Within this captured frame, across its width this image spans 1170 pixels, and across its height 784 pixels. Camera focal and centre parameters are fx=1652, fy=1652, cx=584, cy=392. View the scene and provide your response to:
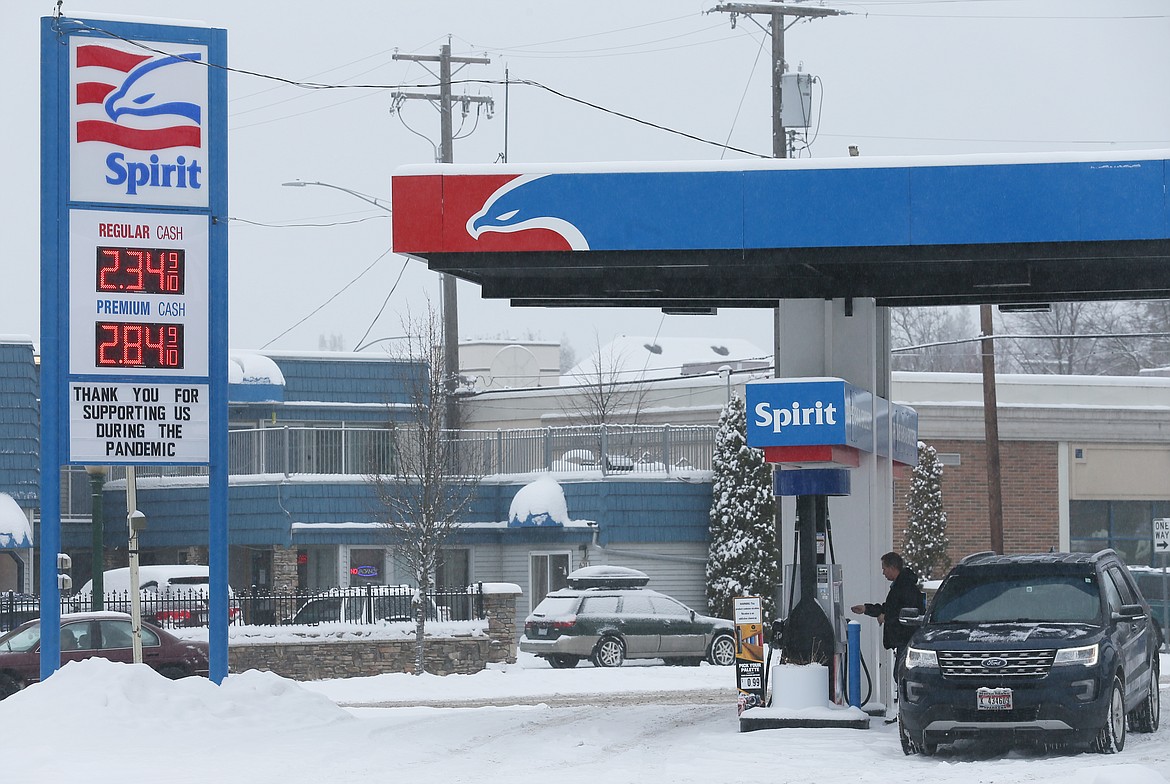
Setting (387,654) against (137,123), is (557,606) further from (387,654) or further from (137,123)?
(137,123)

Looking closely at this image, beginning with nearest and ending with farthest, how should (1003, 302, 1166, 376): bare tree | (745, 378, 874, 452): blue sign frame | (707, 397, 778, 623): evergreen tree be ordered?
(745, 378, 874, 452): blue sign frame → (707, 397, 778, 623): evergreen tree → (1003, 302, 1166, 376): bare tree

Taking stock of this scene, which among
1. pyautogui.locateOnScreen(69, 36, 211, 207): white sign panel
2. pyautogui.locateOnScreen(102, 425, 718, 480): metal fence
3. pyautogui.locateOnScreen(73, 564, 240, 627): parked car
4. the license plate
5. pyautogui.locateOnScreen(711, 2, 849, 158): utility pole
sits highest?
pyautogui.locateOnScreen(711, 2, 849, 158): utility pole

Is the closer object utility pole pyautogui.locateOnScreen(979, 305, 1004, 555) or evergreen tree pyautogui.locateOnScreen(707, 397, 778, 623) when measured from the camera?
utility pole pyautogui.locateOnScreen(979, 305, 1004, 555)

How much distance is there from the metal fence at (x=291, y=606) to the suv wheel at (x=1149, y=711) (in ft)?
53.9

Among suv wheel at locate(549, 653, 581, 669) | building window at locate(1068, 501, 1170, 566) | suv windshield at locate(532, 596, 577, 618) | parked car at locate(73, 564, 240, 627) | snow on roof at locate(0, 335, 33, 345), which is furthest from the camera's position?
building window at locate(1068, 501, 1170, 566)

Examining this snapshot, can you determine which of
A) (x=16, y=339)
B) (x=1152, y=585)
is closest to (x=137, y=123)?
(x=16, y=339)

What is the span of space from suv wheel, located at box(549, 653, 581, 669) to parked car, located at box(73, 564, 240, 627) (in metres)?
6.01

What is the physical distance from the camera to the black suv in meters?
13.7

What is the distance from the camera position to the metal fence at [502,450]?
38219mm

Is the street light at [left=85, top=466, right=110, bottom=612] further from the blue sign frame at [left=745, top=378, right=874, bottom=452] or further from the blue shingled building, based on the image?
the blue sign frame at [left=745, top=378, right=874, bottom=452]

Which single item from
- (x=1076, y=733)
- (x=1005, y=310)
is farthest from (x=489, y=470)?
(x=1076, y=733)

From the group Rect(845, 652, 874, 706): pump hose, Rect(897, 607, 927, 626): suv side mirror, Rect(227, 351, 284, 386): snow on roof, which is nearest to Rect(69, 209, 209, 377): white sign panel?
Rect(845, 652, 874, 706): pump hose

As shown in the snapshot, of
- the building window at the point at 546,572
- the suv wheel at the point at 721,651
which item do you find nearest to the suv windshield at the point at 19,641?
the suv wheel at the point at 721,651

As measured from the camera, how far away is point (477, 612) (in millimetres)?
32062
